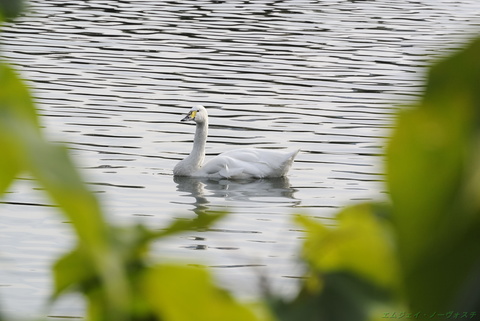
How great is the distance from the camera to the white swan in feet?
38.7

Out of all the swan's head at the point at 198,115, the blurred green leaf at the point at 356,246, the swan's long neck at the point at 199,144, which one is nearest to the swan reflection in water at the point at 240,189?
the swan's long neck at the point at 199,144

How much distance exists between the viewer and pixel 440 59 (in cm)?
35

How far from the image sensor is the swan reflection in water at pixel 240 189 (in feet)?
36.9

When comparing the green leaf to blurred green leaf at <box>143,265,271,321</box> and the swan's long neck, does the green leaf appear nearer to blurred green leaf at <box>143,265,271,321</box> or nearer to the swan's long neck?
blurred green leaf at <box>143,265,271,321</box>

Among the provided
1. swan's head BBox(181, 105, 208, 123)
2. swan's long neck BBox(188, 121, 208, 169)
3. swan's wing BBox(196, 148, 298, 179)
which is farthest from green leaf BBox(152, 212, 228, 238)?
swan's head BBox(181, 105, 208, 123)

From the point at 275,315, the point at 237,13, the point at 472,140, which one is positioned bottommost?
the point at 237,13

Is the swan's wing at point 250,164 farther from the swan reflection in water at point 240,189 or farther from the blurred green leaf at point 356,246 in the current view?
the blurred green leaf at point 356,246

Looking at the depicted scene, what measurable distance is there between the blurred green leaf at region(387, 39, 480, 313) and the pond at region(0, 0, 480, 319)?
3601 mm

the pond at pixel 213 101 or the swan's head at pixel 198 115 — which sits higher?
the swan's head at pixel 198 115

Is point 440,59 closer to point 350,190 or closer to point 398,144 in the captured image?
point 398,144

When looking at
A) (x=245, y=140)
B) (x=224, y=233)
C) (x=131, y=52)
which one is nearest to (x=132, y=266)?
(x=224, y=233)

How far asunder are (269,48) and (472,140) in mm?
20259

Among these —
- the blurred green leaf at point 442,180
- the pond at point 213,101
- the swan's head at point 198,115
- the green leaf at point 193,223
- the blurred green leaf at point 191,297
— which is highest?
the blurred green leaf at point 442,180

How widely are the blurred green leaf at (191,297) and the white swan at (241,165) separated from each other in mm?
11276
